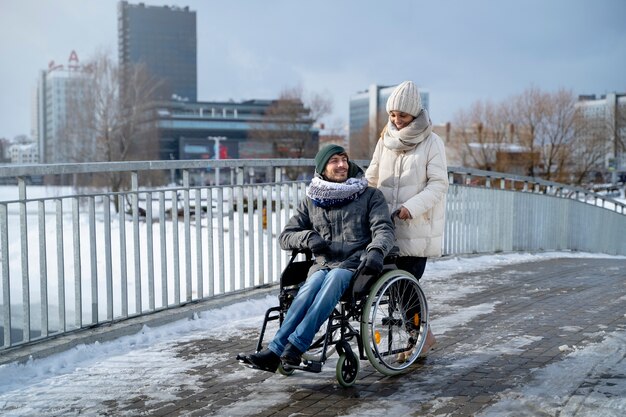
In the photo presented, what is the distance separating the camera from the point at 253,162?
26.0 feet

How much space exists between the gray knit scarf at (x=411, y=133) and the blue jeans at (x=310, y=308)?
3.81 feet

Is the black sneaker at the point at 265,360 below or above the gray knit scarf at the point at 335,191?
below

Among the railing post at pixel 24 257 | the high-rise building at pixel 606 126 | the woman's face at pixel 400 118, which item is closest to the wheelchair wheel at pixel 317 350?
the woman's face at pixel 400 118

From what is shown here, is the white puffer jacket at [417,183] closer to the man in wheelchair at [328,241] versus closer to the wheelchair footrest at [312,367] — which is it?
the man in wheelchair at [328,241]

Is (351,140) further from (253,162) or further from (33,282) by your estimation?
(253,162)

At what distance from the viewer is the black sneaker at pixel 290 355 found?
15.6 feet

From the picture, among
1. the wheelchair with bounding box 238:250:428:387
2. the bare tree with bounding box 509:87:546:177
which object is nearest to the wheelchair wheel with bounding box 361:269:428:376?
the wheelchair with bounding box 238:250:428:387

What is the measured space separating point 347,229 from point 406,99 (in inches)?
39.9

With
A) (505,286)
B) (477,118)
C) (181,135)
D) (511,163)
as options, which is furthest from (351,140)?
(505,286)

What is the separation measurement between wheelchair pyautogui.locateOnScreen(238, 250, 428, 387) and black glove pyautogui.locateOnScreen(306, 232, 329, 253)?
17 cm

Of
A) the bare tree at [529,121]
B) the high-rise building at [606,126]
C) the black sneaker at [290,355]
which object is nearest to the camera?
the black sneaker at [290,355]

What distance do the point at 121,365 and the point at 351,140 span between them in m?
87.0

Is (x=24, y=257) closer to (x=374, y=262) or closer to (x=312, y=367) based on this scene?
(x=312, y=367)

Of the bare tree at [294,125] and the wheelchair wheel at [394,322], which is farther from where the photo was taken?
the bare tree at [294,125]
